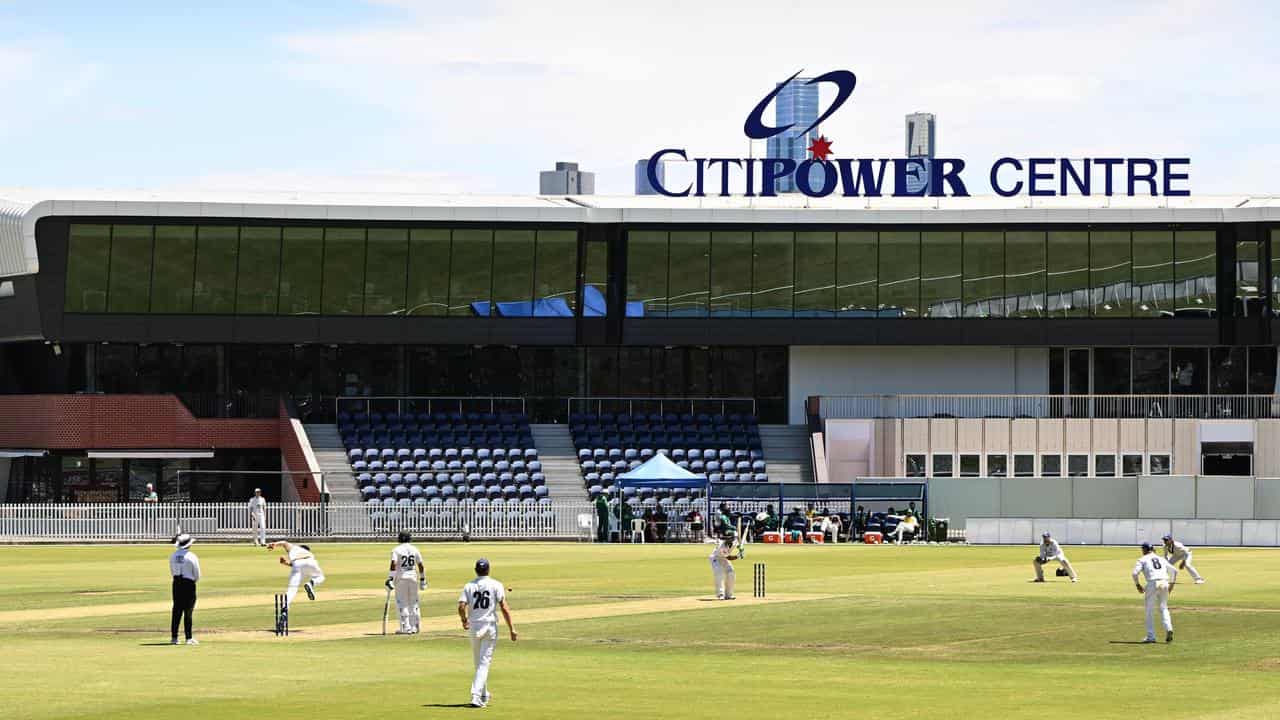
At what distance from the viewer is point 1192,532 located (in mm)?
66875

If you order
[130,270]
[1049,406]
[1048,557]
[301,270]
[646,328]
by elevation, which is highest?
[301,270]

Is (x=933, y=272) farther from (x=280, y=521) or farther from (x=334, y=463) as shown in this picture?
(x=280, y=521)

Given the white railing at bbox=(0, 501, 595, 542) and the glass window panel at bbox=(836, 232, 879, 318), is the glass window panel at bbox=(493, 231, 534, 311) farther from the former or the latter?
Result: the white railing at bbox=(0, 501, 595, 542)

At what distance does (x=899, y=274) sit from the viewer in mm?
83625

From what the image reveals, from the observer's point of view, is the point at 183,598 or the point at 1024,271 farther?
the point at 1024,271

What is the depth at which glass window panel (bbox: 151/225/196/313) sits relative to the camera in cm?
8119

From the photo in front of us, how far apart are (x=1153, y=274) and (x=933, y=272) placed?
9.14 meters

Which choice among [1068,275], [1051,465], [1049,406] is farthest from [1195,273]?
[1051,465]

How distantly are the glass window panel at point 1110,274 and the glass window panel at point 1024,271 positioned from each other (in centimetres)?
213

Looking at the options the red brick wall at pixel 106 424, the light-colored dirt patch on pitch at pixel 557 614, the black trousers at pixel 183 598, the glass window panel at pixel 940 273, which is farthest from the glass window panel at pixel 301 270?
the black trousers at pixel 183 598

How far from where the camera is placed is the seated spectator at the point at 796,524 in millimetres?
70312

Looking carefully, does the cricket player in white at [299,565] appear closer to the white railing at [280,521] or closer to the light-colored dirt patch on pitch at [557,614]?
the light-colored dirt patch on pitch at [557,614]

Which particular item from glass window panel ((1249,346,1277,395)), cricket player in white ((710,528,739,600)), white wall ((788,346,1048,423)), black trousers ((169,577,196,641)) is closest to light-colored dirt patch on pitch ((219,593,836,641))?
cricket player in white ((710,528,739,600))

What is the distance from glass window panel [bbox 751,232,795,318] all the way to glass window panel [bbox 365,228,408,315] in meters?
14.6
